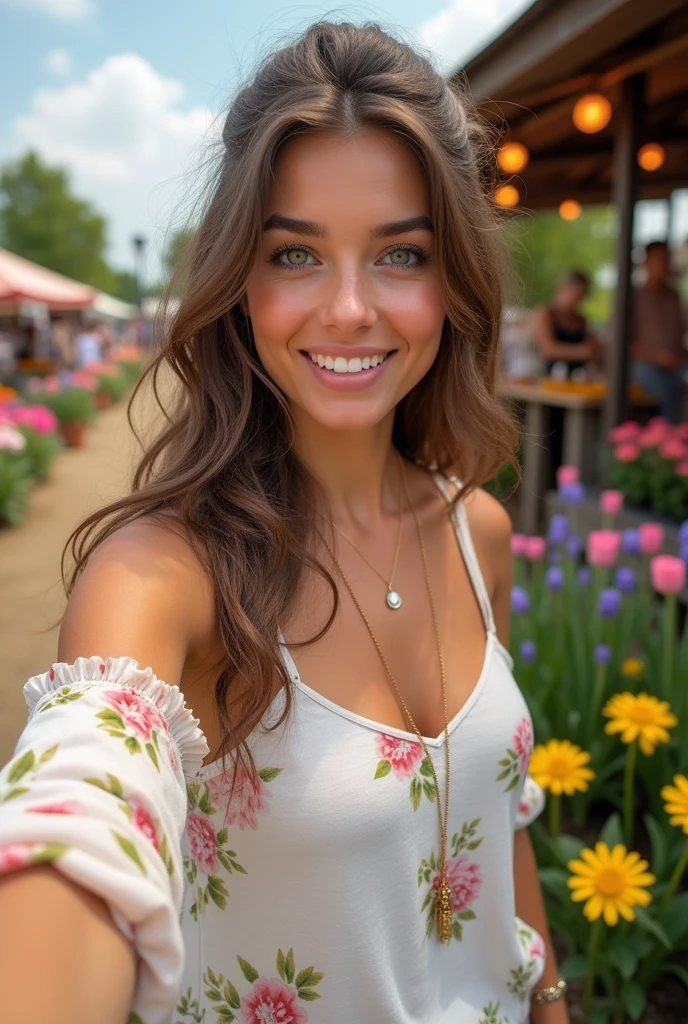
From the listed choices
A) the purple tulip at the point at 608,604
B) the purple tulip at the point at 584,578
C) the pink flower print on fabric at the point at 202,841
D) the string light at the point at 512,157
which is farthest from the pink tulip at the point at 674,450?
the pink flower print on fabric at the point at 202,841

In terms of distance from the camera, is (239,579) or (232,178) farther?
(232,178)

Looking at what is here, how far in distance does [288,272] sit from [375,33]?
1.24ft

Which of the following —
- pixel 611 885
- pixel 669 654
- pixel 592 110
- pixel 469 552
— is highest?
pixel 592 110

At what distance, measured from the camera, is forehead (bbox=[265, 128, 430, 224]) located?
1016 millimetres

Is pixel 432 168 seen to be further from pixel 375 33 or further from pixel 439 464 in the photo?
pixel 439 464

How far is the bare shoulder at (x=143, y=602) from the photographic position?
763mm

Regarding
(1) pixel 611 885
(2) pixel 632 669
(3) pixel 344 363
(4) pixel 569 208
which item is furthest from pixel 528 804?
(4) pixel 569 208

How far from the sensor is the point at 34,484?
853 cm

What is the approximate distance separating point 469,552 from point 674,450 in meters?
2.85

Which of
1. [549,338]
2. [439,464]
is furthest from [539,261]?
[439,464]

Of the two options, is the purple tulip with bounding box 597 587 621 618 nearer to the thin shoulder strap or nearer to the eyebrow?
the thin shoulder strap

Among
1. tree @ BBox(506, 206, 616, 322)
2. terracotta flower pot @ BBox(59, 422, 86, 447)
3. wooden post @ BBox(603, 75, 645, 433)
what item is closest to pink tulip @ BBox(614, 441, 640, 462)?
wooden post @ BBox(603, 75, 645, 433)

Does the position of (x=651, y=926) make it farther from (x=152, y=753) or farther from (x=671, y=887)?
(x=152, y=753)

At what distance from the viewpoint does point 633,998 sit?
1.53 metres
